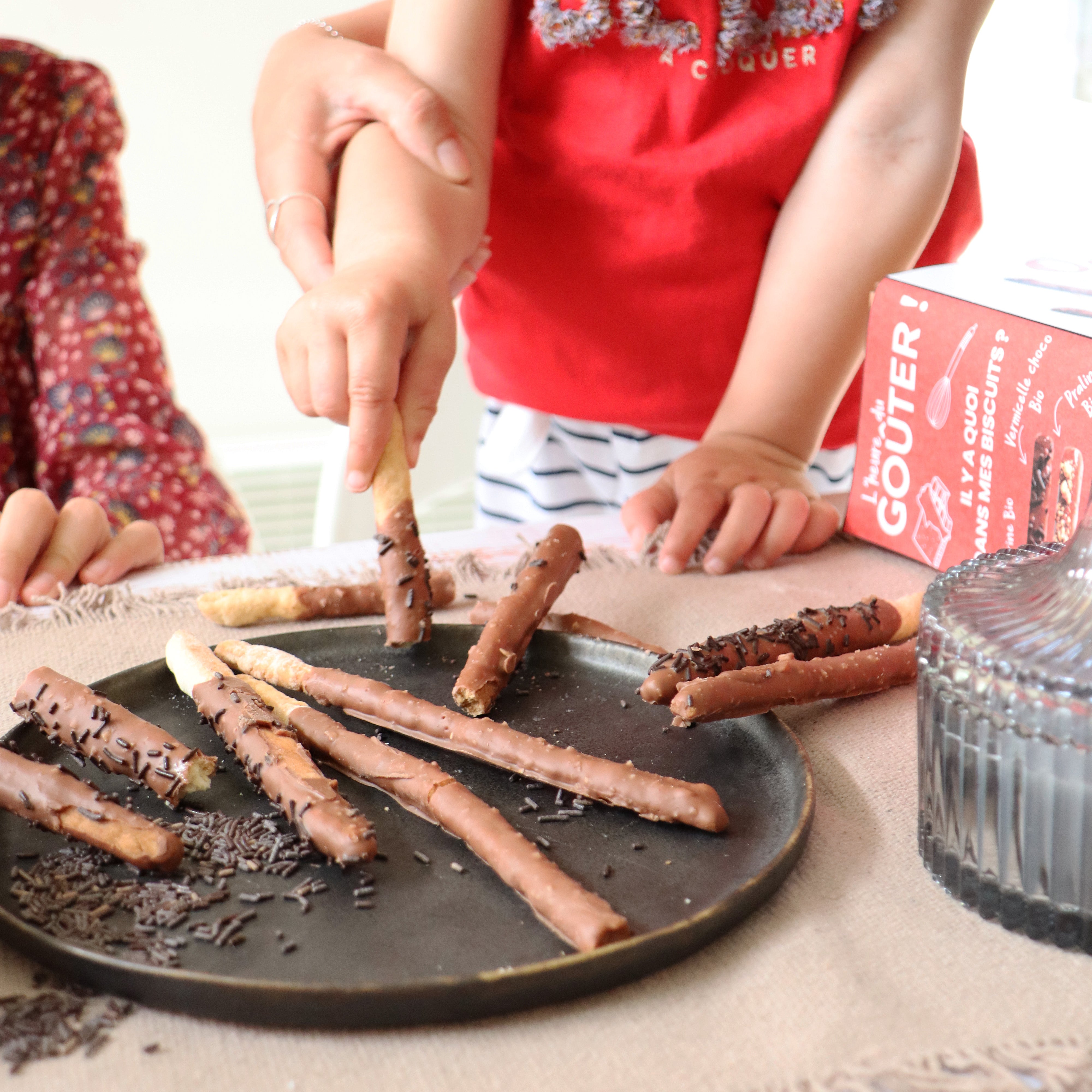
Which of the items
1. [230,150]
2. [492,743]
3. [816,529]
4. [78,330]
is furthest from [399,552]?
[230,150]

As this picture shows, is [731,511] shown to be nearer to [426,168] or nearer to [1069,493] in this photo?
[1069,493]

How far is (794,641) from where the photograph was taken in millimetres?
831

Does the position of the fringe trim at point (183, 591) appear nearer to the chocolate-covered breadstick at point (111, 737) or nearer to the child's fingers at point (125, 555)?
the child's fingers at point (125, 555)

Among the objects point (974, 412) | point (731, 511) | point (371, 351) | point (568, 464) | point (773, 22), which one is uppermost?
point (773, 22)

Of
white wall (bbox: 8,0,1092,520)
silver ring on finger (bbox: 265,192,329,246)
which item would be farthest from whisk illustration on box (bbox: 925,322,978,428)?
white wall (bbox: 8,0,1092,520)

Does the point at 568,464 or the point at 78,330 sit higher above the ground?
the point at 78,330

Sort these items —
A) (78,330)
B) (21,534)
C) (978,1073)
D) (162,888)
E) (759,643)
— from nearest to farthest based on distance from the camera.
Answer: (978,1073)
(162,888)
(759,643)
(21,534)
(78,330)

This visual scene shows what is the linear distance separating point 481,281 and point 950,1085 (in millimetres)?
1157

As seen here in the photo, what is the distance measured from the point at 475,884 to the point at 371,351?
420 millimetres

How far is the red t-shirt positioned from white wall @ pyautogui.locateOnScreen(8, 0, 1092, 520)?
862 millimetres

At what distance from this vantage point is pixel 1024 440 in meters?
0.91

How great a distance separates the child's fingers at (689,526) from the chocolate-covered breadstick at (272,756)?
427 mm

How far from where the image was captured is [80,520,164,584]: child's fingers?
1057 mm

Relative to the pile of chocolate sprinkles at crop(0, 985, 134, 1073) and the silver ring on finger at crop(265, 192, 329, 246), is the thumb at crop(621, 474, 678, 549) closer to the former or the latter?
the silver ring on finger at crop(265, 192, 329, 246)
